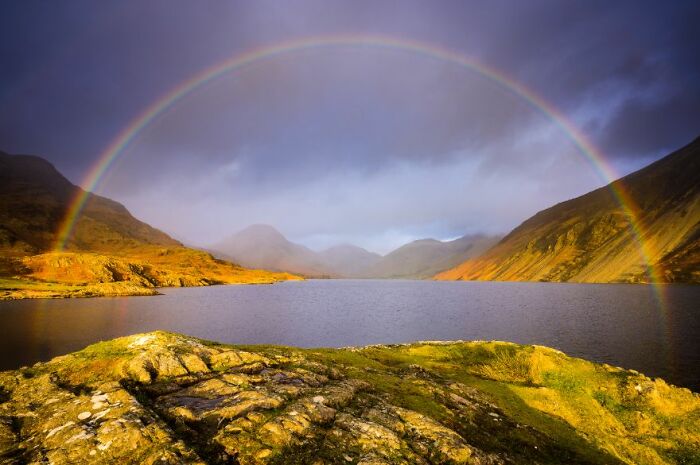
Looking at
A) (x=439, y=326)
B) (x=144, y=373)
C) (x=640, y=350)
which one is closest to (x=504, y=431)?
(x=144, y=373)

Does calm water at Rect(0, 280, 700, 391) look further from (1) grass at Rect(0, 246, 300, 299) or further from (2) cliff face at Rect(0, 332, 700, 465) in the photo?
(1) grass at Rect(0, 246, 300, 299)

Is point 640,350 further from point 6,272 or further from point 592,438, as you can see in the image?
point 6,272

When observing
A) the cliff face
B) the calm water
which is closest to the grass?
the calm water

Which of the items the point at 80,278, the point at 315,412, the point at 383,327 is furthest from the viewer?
the point at 80,278

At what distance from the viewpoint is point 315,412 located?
10.9m

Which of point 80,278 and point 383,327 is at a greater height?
point 80,278

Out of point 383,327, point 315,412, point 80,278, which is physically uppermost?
point 80,278

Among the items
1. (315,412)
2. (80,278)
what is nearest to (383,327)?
(315,412)

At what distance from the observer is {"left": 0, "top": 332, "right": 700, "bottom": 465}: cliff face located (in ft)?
27.8

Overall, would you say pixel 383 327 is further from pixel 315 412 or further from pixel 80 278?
pixel 80 278

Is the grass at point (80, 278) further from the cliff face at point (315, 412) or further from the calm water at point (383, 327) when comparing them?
the cliff face at point (315, 412)

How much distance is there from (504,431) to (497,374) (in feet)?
31.3

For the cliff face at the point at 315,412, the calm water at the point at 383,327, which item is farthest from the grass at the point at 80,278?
the cliff face at the point at 315,412

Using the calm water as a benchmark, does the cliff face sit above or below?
above
